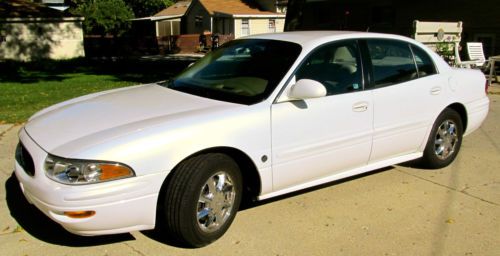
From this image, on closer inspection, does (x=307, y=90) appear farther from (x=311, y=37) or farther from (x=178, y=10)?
(x=178, y=10)

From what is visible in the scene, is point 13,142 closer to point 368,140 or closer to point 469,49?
point 368,140

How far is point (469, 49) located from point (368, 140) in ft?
36.2

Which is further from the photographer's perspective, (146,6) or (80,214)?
(146,6)

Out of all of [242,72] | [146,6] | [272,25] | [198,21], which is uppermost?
[146,6]

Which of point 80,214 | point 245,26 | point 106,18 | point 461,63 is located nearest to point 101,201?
point 80,214

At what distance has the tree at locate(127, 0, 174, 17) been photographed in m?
62.9

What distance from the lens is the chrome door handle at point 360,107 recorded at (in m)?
4.32

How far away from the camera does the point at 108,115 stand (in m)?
3.72

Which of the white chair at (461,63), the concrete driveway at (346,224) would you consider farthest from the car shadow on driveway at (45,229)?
the white chair at (461,63)

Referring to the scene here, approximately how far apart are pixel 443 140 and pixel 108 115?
3592 mm

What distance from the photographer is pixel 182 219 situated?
341 centimetres

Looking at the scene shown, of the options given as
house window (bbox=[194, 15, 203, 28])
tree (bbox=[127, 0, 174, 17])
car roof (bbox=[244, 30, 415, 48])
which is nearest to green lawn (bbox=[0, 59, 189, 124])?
car roof (bbox=[244, 30, 415, 48])

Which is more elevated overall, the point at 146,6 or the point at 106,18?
the point at 146,6

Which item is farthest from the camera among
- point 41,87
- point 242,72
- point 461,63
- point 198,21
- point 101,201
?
point 198,21
